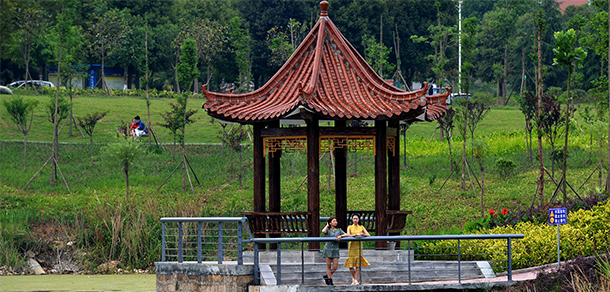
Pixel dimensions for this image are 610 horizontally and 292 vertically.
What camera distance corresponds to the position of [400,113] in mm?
13219

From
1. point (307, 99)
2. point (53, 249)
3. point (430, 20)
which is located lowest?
point (53, 249)

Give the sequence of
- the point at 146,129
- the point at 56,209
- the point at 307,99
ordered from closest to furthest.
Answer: the point at 307,99
the point at 56,209
the point at 146,129

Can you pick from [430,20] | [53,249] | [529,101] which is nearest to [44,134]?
[53,249]

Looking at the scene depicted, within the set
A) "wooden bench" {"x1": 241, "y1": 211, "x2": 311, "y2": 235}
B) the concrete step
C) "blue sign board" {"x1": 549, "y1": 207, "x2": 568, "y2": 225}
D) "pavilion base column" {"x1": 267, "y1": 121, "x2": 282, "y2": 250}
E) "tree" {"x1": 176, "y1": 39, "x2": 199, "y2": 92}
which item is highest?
"tree" {"x1": 176, "y1": 39, "x2": 199, "y2": 92}

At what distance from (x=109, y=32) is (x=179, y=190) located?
Answer: 29.8 meters

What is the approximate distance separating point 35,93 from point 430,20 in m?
29.7

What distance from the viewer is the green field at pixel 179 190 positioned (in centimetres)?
2152

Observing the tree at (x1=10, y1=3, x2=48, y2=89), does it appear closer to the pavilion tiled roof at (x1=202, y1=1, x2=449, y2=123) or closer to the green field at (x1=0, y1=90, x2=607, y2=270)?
the green field at (x1=0, y1=90, x2=607, y2=270)

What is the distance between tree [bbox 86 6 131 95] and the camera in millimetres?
54125

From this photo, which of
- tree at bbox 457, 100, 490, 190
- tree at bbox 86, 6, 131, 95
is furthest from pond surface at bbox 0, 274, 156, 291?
tree at bbox 86, 6, 131, 95

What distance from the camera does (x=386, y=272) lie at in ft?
41.6

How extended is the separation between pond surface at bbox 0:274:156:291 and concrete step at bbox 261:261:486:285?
623cm

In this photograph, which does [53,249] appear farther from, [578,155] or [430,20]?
[430,20]

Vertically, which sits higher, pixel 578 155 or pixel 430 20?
pixel 430 20
